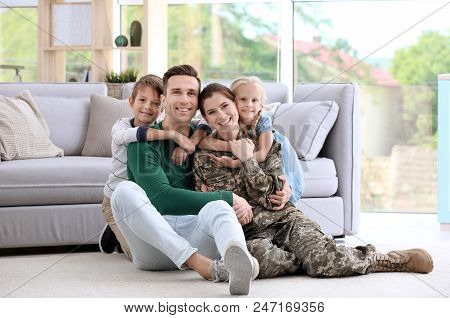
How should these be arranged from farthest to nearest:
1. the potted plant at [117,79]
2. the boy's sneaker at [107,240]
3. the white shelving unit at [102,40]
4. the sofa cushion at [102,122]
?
the white shelving unit at [102,40], the potted plant at [117,79], the sofa cushion at [102,122], the boy's sneaker at [107,240]

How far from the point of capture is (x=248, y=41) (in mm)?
6445

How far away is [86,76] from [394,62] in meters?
2.53

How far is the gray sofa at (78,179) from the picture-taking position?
3.48m

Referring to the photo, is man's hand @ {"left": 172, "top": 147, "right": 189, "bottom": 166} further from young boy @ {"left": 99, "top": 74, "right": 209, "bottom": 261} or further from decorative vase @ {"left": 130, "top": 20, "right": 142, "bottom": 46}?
decorative vase @ {"left": 130, "top": 20, "right": 142, "bottom": 46}

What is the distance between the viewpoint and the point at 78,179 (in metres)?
3.52

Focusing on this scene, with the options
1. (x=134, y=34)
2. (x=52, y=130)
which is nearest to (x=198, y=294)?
(x=52, y=130)

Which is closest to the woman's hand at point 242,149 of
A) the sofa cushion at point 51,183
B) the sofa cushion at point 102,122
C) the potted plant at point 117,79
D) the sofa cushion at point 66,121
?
the sofa cushion at point 51,183

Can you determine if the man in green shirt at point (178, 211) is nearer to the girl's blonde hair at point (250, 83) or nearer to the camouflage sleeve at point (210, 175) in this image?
the camouflage sleeve at point (210, 175)

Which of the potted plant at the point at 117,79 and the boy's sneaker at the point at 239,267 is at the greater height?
the potted plant at the point at 117,79

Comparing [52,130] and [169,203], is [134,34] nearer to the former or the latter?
[52,130]

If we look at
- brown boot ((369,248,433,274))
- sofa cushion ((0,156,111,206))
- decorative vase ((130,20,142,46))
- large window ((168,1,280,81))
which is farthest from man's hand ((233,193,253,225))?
large window ((168,1,280,81))

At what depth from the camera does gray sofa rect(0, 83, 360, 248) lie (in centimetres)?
348

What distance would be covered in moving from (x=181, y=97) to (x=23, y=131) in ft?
4.54

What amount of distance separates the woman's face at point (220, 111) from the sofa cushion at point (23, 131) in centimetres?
135
